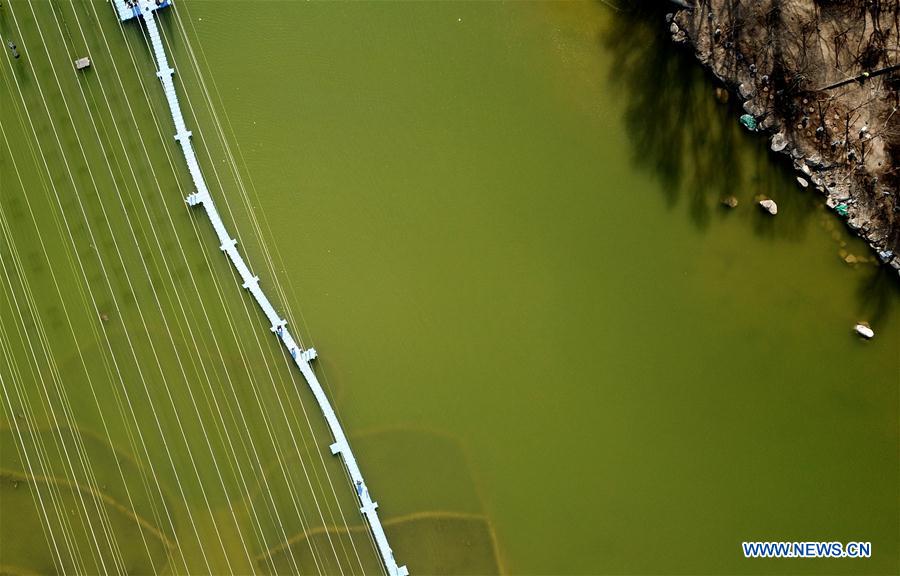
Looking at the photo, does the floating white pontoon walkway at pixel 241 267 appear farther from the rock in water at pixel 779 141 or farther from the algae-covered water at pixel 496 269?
the rock in water at pixel 779 141

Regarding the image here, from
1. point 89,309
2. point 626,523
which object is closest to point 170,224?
point 89,309

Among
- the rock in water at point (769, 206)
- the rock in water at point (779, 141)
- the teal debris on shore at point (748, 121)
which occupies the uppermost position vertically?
the teal debris on shore at point (748, 121)

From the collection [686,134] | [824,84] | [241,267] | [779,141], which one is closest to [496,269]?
[686,134]

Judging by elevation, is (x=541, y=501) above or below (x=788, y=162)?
below

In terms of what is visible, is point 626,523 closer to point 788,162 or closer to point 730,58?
point 788,162

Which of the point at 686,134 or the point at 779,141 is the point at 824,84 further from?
the point at 686,134

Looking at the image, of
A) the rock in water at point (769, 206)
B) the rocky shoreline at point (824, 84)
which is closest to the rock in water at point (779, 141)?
the rocky shoreline at point (824, 84)
